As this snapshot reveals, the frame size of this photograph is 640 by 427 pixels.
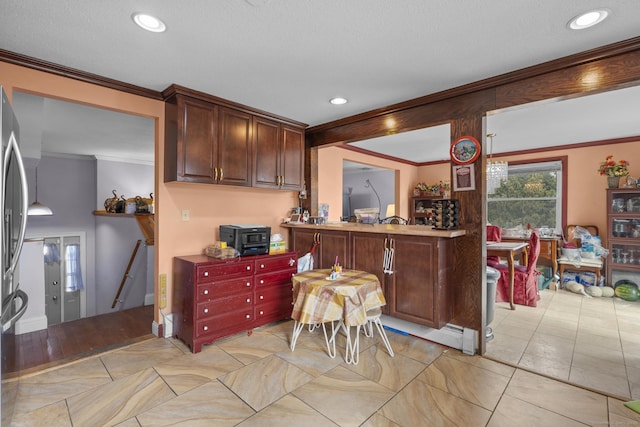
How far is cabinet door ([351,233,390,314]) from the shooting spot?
2971 millimetres

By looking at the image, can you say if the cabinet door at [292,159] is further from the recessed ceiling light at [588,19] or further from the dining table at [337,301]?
the recessed ceiling light at [588,19]

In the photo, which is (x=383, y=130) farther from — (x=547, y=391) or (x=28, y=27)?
(x=28, y=27)

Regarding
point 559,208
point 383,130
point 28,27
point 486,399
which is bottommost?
point 486,399

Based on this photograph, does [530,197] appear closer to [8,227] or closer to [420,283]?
[420,283]

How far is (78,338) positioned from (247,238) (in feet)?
5.99

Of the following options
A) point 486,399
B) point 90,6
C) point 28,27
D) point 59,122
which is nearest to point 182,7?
point 90,6

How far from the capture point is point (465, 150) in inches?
107

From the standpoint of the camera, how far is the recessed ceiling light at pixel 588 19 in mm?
1695

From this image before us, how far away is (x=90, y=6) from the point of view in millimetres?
1676

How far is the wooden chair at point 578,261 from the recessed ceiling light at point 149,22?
578cm

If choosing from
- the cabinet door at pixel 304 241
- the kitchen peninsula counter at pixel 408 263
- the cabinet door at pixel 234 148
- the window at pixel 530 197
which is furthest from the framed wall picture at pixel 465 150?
the window at pixel 530 197

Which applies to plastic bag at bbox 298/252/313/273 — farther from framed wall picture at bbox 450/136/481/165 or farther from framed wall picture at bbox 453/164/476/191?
framed wall picture at bbox 450/136/481/165

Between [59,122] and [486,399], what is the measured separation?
17.3ft

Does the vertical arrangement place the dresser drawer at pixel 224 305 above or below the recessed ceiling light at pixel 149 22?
below
